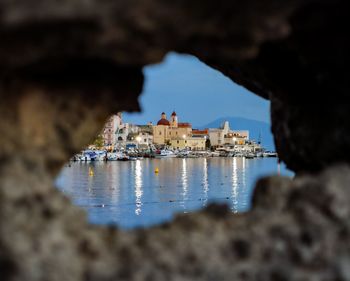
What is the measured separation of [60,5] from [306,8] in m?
3.21

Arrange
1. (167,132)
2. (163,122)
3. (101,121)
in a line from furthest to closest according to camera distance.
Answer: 1. (163,122)
2. (167,132)
3. (101,121)

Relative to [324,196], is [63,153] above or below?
above

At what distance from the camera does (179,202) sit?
40.7 meters

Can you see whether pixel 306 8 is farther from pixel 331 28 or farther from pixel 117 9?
pixel 117 9

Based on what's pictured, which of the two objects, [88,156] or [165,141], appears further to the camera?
[165,141]

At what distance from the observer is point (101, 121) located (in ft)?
24.4

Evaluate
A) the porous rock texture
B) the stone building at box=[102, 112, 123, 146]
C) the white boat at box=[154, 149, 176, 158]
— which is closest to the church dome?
the stone building at box=[102, 112, 123, 146]

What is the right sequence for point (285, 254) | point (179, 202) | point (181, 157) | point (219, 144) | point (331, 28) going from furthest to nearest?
→ 1. point (219, 144)
2. point (181, 157)
3. point (179, 202)
4. point (331, 28)
5. point (285, 254)

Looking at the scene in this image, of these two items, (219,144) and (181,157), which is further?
(219,144)

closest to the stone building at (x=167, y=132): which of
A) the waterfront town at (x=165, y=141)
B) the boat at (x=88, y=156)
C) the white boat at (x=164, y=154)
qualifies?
the waterfront town at (x=165, y=141)

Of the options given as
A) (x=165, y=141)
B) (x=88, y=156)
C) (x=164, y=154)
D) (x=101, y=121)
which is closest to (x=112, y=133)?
(x=164, y=154)

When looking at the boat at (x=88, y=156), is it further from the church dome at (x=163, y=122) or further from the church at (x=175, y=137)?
the church dome at (x=163, y=122)

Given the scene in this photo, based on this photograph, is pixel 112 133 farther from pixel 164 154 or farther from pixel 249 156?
pixel 249 156

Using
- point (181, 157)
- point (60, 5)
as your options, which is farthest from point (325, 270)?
point (181, 157)
